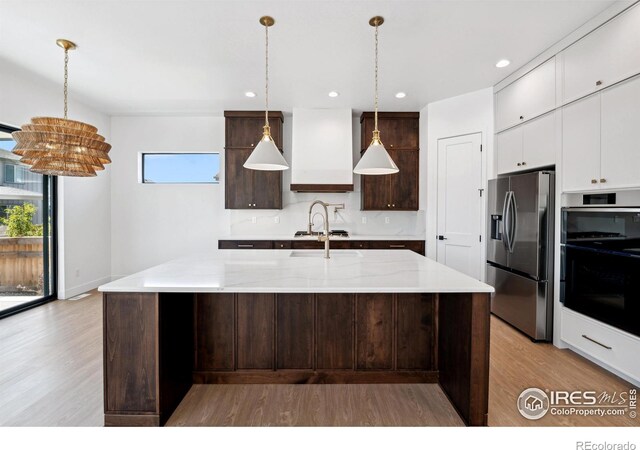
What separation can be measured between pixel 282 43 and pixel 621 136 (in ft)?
8.91

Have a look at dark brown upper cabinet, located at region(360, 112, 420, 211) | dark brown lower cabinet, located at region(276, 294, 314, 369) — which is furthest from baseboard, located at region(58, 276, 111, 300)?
dark brown upper cabinet, located at region(360, 112, 420, 211)

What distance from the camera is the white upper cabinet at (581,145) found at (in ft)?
8.11

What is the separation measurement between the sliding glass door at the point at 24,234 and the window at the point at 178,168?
1.24m

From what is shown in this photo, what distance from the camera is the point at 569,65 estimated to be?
2703 mm

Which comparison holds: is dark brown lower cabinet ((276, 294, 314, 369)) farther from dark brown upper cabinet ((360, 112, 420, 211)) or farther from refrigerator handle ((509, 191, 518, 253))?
dark brown upper cabinet ((360, 112, 420, 211))

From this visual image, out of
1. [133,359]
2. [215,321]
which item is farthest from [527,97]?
[133,359]

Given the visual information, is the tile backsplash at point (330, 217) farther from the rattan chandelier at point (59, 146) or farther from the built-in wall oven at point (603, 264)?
the rattan chandelier at point (59, 146)

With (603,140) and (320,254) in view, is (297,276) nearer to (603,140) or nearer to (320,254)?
(320,254)

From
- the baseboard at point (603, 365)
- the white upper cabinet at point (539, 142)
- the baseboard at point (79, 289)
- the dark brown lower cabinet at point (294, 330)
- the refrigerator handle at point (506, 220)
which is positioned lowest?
the baseboard at point (603, 365)

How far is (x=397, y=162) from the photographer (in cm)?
457

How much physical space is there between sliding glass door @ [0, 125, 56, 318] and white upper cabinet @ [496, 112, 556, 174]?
542 centimetres

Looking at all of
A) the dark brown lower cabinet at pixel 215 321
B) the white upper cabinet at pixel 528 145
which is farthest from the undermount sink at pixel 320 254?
the white upper cabinet at pixel 528 145

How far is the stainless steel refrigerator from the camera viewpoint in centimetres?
293

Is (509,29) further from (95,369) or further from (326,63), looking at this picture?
(95,369)
